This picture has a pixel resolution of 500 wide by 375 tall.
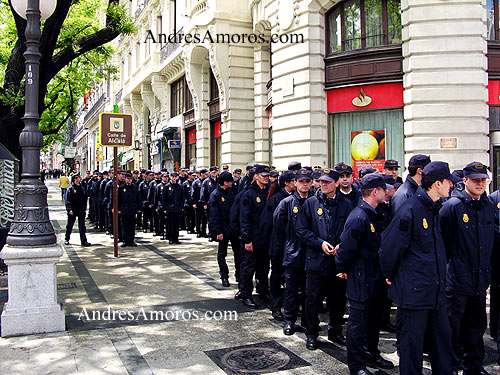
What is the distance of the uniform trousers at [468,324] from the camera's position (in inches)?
183

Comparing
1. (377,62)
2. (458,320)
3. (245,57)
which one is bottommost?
(458,320)

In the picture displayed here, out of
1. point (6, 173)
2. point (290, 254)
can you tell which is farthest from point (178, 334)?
point (6, 173)

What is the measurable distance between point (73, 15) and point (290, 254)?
17.5 meters

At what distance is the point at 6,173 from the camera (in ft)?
29.5

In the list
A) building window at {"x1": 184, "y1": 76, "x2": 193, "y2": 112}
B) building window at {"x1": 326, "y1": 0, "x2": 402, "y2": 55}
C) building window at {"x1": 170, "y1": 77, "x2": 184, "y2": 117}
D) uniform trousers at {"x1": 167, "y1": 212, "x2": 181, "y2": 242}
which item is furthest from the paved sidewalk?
building window at {"x1": 170, "y1": 77, "x2": 184, "y2": 117}

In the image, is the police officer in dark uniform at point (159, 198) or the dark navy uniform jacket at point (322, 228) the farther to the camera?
the police officer in dark uniform at point (159, 198)

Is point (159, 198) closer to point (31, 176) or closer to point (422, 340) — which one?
point (31, 176)

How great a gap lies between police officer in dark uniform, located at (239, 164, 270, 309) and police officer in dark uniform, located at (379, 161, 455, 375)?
3320 millimetres

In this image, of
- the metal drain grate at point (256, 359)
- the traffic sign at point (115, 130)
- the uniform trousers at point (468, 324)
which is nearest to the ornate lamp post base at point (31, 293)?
the metal drain grate at point (256, 359)

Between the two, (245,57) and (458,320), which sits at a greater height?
(245,57)

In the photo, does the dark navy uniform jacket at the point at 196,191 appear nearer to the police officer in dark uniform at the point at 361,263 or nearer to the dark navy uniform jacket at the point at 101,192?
the dark navy uniform jacket at the point at 101,192

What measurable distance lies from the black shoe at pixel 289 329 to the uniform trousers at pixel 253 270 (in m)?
1.32

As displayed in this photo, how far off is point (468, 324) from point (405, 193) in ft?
4.86

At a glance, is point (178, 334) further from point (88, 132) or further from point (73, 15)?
point (88, 132)
